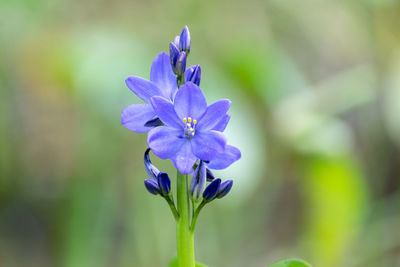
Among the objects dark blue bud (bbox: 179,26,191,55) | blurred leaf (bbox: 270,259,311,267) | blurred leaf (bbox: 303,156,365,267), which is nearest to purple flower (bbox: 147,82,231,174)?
dark blue bud (bbox: 179,26,191,55)

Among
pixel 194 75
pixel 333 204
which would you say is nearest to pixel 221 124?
pixel 194 75

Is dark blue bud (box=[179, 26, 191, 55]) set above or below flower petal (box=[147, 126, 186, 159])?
above

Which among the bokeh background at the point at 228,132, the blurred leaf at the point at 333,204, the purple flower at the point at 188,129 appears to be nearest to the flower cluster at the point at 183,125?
the purple flower at the point at 188,129

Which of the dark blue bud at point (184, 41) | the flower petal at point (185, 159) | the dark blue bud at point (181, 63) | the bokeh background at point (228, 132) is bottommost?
the flower petal at point (185, 159)

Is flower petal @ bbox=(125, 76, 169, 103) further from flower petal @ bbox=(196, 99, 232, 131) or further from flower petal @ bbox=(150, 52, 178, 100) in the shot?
flower petal @ bbox=(196, 99, 232, 131)

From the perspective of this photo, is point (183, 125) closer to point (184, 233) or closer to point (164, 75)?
point (164, 75)

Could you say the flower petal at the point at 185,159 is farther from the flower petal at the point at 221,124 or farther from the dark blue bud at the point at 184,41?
the dark blue bud at the point at 184,41
